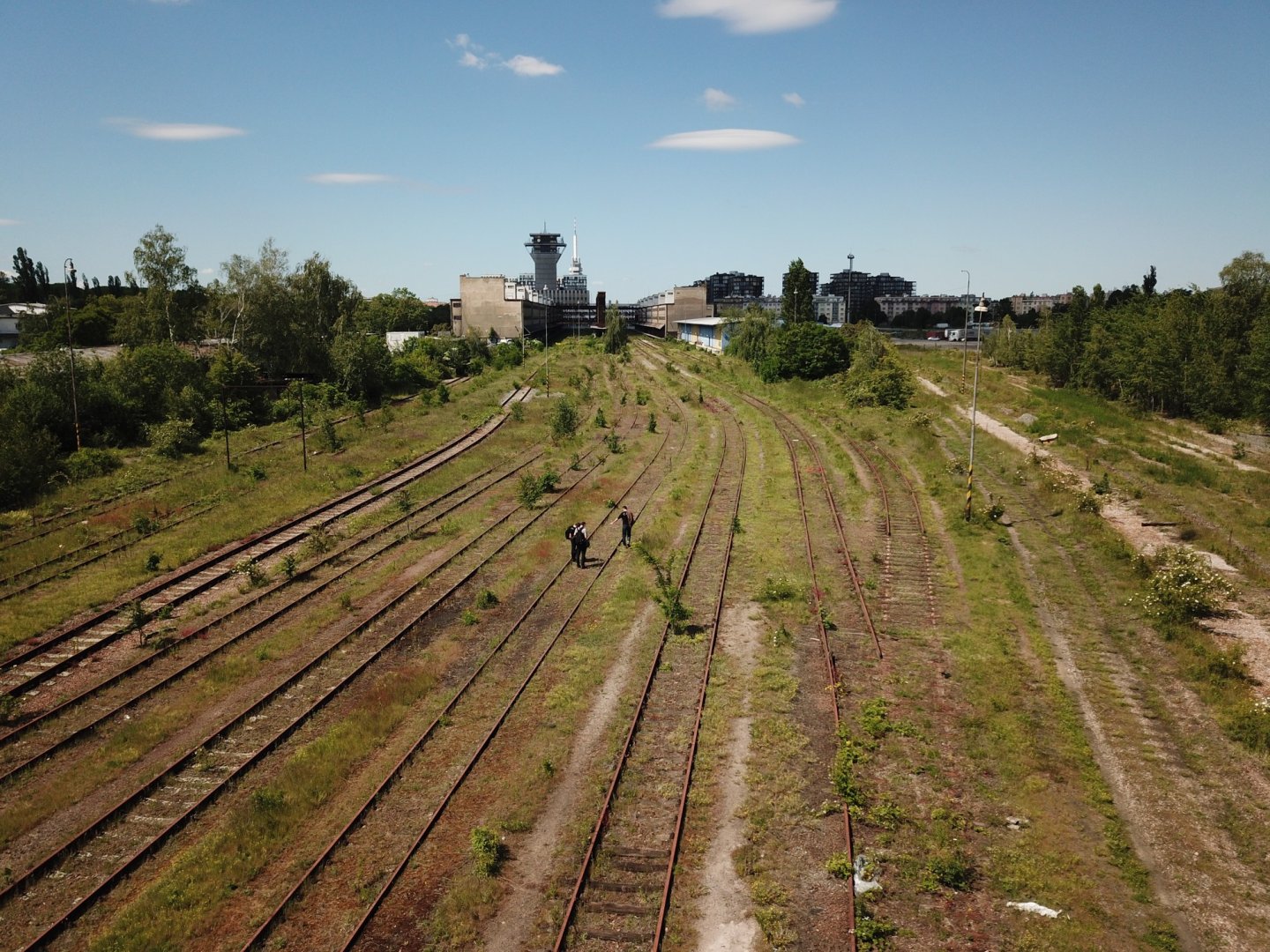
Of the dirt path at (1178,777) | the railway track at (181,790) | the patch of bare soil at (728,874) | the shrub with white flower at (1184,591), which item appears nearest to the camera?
the patch of bare soil at (728,874)

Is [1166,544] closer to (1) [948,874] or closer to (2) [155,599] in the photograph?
(1) [948,874]

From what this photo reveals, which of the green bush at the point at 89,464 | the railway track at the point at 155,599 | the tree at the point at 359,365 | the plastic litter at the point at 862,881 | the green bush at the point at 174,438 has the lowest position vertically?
the plastic litter at the point at 862,881

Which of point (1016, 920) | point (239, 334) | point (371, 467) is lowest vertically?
point (1016, 920)

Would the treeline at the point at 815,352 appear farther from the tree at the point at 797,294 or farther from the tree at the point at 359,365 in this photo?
the tree at the point at 359,365

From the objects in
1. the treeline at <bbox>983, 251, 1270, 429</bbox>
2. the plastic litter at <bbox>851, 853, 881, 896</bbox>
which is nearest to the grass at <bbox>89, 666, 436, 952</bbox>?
the plastic litter at <bbox>851, 853, 881, 896</bbox>

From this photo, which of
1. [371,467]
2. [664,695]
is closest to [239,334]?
[371,467]

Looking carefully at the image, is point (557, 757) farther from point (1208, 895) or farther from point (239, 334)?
point (239, 334)

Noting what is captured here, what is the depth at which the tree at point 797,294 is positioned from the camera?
265 feet

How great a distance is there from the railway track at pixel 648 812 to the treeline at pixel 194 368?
28.9m

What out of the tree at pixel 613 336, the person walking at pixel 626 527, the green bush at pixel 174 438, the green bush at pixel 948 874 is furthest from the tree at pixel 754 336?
the green bush at pixel 948 874

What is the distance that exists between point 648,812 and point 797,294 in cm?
7520

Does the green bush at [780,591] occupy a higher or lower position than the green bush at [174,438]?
lower

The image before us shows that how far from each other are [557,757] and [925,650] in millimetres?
9112

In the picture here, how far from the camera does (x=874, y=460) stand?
39094 mm
